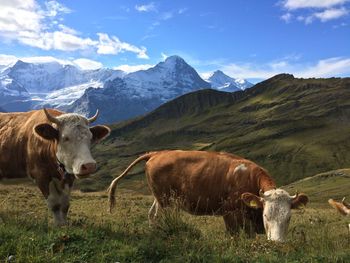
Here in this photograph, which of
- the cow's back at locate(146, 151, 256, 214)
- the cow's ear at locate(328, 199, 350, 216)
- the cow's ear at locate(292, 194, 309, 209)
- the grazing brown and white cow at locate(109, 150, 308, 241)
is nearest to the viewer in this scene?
the grazing brown and white cow at locate(109, 150, 308, 241)

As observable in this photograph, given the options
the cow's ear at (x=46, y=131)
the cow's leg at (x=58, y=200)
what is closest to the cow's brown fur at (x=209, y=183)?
the cow's leg at (x=58, y=200)

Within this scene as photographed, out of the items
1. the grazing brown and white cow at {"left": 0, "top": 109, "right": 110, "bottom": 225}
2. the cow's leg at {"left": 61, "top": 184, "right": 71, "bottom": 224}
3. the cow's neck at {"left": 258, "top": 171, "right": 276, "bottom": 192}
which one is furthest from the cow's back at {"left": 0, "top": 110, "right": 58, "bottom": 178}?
the cow's neck at {"left": 258, "top": 171, "right": 276, "bottom": 192}

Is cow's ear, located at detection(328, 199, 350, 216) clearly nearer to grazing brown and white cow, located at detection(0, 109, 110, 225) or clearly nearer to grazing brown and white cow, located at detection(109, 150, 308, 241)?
grazing brown and white cow, located at detection(109, 150, 308, 241)

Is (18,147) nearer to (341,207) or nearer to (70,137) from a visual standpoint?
(70,137)

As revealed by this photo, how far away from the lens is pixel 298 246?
8867mm

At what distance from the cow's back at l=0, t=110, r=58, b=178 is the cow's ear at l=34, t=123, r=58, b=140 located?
539 mm

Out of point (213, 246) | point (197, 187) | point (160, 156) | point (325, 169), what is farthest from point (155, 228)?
point (325, 169)

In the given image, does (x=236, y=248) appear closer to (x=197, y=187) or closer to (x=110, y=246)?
(x=110, y=246)

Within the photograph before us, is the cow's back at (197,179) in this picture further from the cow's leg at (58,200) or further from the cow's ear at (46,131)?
the cow's ear at (46,131)

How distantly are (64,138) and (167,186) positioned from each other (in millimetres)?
4165

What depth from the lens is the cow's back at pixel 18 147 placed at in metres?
11.7

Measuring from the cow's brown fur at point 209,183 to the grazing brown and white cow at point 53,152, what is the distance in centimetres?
293

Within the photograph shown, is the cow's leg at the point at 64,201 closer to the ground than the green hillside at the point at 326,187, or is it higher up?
higher up

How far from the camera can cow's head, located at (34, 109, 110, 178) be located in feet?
33.8
